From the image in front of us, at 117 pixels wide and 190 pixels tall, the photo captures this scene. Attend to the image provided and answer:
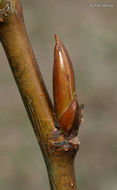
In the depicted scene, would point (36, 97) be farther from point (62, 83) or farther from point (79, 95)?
point (79, 95)

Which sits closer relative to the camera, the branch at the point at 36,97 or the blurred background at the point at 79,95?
the branch at the point at 36,97

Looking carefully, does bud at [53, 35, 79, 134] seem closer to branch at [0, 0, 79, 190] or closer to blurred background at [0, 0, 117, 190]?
branch at [0, 0, 79, 190]

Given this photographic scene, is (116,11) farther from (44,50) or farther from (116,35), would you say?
(44,50)

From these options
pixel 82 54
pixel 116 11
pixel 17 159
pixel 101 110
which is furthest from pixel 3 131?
pixel 116 11

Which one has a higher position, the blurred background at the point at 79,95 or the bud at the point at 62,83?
the bud at the point at 62,83

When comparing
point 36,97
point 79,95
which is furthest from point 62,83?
point 79,95

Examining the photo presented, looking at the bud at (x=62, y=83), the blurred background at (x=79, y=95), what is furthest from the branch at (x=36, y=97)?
the blurred background at (x=79, y=95)

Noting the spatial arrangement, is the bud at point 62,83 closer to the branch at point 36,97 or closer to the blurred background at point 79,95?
the branch at point 36,97
